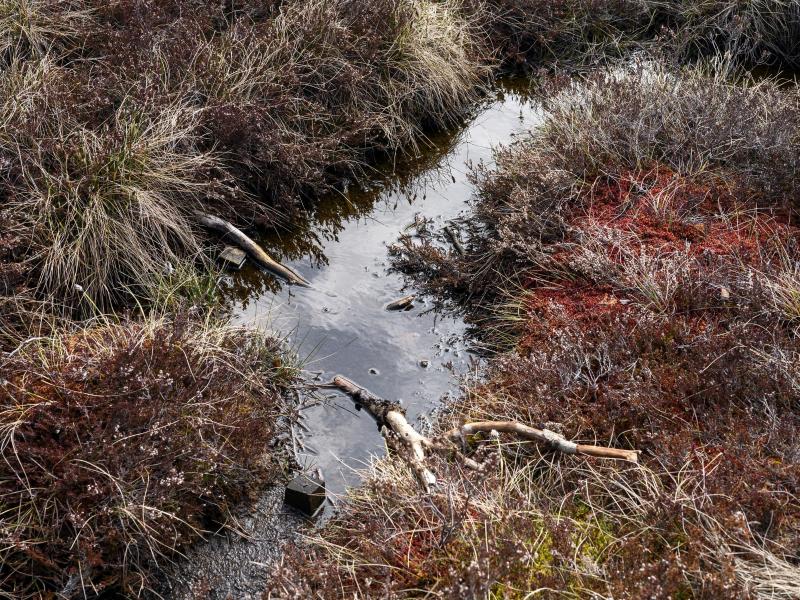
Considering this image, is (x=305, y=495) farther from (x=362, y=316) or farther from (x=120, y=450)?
(x=362, y=316)

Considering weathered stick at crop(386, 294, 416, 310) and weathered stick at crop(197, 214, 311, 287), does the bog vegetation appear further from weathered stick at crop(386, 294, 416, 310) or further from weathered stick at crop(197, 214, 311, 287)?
weathered stick at crop(386, 294, 416, 310)

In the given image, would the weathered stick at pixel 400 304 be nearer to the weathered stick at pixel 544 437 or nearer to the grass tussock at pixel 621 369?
the grass tussock at pixel 621 369

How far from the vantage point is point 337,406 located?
4.89m

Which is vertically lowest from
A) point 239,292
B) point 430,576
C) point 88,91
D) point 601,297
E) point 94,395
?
point 601,297

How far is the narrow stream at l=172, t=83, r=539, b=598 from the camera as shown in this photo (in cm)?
404

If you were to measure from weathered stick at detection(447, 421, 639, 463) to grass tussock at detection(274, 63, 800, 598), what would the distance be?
7cm

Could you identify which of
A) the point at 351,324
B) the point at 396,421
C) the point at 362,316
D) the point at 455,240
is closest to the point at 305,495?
the point at 396,421

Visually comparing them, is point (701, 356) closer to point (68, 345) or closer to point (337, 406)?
point (337, 406)

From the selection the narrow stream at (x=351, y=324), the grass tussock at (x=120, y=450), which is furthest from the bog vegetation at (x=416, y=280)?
the narrow stream at (x=351, y=324)

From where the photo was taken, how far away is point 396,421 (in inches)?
180

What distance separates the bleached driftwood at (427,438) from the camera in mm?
3947

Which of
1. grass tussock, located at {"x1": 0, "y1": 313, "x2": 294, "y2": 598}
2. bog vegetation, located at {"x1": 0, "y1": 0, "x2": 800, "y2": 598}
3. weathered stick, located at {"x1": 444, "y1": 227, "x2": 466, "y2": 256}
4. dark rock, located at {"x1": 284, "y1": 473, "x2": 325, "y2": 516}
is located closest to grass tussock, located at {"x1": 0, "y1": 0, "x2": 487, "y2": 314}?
bog vegetation, located at {"x1": 0, "y1": 0, "x2": 800, "y2": 598}

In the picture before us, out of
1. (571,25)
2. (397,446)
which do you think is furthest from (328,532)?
(571,25)

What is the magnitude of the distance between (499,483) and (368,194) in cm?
380
